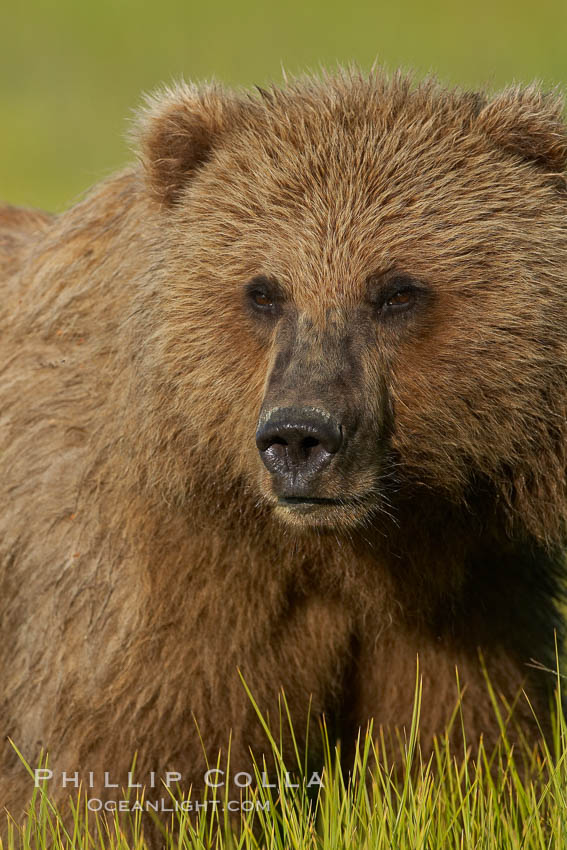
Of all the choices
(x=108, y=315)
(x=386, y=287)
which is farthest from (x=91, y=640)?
(x=386, y=287)

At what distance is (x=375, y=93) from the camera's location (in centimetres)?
532

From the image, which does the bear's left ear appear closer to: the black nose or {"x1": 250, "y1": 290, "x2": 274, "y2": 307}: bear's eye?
{"x1": 250, "y1": 290, "x2": 274, "y2": 307}: bear's eye

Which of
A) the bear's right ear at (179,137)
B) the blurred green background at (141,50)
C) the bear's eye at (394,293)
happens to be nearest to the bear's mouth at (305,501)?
the bear's eye at (394,293)

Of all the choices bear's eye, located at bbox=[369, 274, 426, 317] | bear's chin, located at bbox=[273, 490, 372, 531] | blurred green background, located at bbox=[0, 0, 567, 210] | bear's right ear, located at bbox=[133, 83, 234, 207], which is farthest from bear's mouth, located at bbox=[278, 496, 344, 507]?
blurred green background, located at bbox=[0, 0, 567, 210]

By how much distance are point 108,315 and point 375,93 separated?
1310 millimetres

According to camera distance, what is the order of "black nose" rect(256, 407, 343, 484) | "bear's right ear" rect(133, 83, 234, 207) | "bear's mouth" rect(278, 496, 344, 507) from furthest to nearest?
1. "bear's right ear" rect(133, 83, 234, 207)
2. "bear's mouth" rect(278, 496, 344, 507)
3. "black nose" rect(256, 407, 343, 484)

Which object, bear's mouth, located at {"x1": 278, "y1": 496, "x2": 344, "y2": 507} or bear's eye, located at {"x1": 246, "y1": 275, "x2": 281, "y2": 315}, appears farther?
bear's eye, located at {"x1": 246, "y1": 275, "x2": 281, "y2": 315}

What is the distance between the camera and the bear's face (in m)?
4.97

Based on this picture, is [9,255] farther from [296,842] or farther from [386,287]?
[296,842]

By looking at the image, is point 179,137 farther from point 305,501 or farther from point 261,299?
point 305,501

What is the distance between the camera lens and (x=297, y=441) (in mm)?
4602

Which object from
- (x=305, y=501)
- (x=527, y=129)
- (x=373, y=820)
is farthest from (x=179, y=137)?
(x=373, y=820)

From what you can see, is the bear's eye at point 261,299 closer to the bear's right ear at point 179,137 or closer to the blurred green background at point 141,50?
the bear's right ear at point 179,137

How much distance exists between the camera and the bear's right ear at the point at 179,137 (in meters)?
5.45
